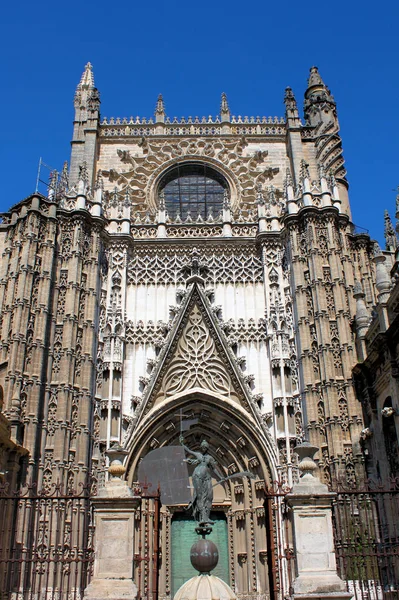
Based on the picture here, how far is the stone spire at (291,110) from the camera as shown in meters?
24.7

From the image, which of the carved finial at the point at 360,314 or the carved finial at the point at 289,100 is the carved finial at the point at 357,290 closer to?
the carved finial at the point at 360,314

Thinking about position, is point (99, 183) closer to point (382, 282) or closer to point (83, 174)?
point (83, 174)

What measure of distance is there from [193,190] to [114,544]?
17.6 meters

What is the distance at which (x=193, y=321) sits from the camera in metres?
20.6

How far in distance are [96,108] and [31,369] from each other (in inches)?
477

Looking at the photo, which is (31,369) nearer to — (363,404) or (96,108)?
(363,404)

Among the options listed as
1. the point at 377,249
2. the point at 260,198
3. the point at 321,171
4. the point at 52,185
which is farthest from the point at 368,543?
the point at 52,185

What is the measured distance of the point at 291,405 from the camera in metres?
18.9

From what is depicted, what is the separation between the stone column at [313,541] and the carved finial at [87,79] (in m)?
21.6

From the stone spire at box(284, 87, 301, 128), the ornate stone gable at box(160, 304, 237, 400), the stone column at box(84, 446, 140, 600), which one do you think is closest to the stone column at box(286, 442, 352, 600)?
the stone column at box(84, 446, 140, 600)

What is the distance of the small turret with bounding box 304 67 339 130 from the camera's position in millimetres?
24875

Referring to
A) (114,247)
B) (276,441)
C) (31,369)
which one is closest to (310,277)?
(276,441)

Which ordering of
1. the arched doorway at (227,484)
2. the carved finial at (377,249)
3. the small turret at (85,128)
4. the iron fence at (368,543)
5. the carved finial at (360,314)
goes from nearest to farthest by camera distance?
the iron fence at (368,543), the arched doorway at (227,484), the carved finial at (360,314), the carved finial at (377,249), the small turret at (85,128)

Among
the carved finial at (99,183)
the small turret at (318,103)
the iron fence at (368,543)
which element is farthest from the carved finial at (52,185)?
the iron fence at (368,543)
